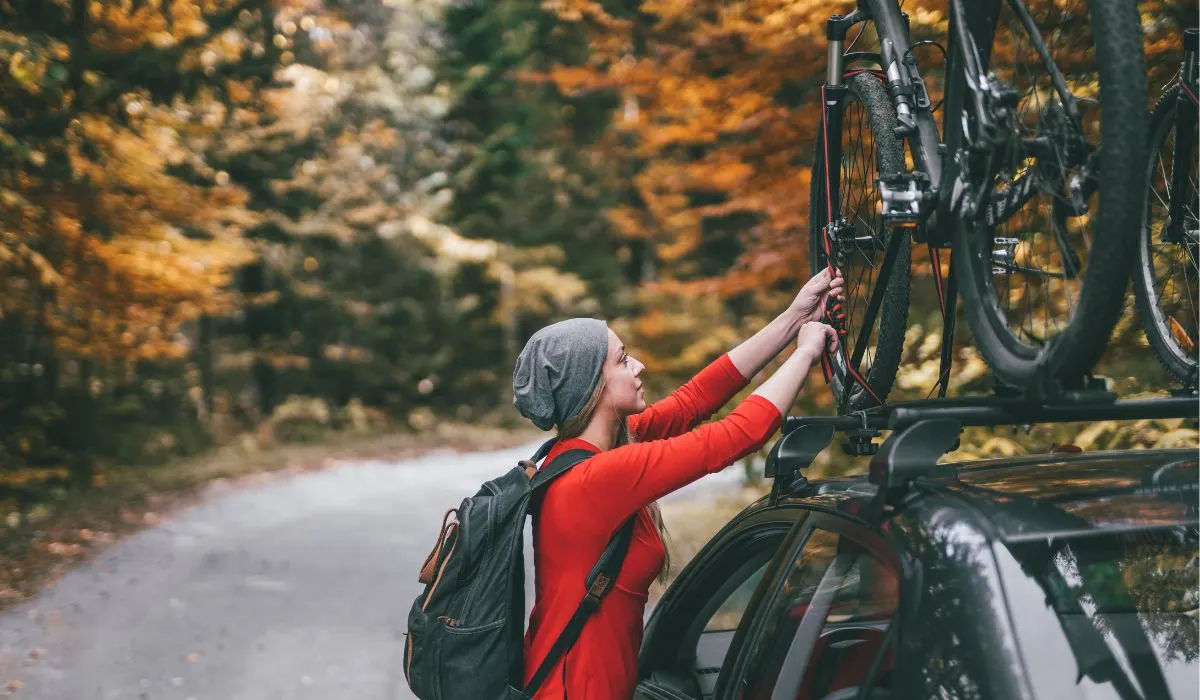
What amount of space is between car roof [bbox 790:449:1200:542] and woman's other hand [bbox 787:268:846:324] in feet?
3.33

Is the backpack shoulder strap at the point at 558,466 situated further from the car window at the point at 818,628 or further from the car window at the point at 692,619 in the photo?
the car window at the point at 818,628

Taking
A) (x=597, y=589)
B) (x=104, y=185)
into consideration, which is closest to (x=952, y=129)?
(x=597, y=589)

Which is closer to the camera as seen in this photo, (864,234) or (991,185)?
(991,185)

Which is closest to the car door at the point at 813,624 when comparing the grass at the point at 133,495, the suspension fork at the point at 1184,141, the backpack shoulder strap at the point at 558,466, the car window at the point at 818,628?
the car window at the point at 818,628

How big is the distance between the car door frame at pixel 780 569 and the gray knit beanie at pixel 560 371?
744 mm

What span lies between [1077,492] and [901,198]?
831 millimetres

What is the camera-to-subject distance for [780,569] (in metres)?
2.59

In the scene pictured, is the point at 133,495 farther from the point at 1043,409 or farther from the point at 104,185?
the point at 1043,409

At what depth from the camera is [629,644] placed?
2.99 metres

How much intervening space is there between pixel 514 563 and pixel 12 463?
15.7 m

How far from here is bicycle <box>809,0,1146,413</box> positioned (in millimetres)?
2057

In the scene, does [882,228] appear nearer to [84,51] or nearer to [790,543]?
[790,543]

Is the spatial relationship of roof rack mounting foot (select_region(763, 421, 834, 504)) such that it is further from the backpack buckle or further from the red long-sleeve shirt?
the backpack buckle

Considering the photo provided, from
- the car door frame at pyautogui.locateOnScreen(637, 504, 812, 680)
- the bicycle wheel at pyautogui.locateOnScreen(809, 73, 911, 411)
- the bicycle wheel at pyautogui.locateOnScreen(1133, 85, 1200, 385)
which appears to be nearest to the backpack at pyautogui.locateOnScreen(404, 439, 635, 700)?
the car door frame at pyautogui.locateOnScreen(637, 504, 812, 680)
